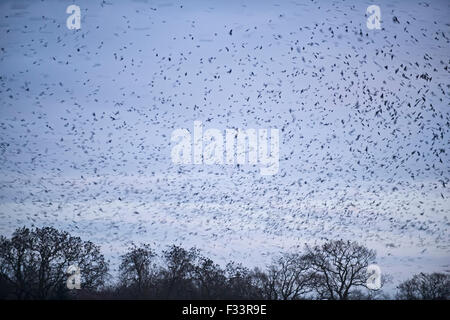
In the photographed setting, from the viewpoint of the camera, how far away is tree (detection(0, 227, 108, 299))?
4255 centimetres

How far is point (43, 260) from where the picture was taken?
44.3 meters

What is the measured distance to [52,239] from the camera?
46375mm

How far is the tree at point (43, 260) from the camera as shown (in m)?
42.6

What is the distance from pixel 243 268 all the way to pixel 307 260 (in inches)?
209

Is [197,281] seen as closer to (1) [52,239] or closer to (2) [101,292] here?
(2) [101,292]

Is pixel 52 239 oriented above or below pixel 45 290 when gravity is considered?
above
